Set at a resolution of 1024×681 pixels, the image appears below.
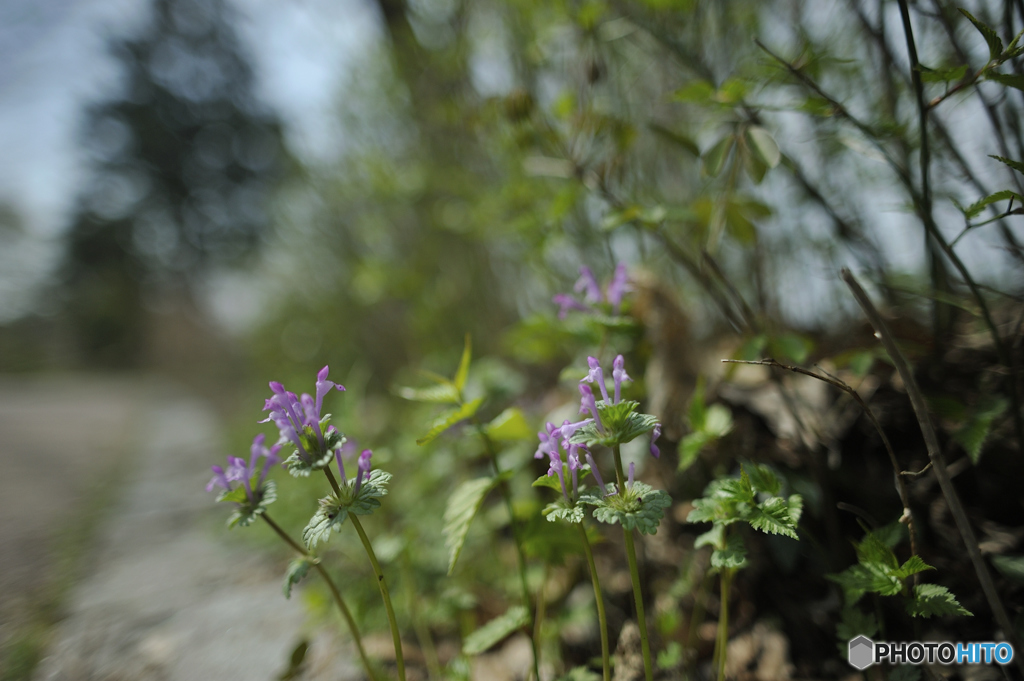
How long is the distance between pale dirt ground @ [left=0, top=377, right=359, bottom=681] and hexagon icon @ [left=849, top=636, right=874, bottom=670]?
3.54 ft

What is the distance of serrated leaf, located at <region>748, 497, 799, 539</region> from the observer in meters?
0.72

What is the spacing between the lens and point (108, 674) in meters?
1.08

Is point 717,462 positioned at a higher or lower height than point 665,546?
higher

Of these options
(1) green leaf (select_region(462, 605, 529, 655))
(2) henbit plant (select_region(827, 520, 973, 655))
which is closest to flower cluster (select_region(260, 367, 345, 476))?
(1) green leaf (select_region(462, 605, 529, 655))

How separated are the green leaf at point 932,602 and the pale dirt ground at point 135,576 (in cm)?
117

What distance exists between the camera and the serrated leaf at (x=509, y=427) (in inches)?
39.3

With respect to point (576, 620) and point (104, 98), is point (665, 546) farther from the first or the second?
point (104, 98)

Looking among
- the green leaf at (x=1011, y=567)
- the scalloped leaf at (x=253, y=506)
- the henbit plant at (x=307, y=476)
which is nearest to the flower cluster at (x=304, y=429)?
the henbit plant at (x=307, y=476)

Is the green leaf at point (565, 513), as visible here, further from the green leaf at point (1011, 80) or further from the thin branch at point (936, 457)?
the green leaf at point (1011, 80)

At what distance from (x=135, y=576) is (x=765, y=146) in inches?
86.0

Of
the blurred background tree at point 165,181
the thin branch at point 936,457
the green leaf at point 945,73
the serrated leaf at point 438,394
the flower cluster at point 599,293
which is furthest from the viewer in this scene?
the blurred background tree at point 165,181

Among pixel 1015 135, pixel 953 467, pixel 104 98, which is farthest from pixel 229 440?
pixel 104 98

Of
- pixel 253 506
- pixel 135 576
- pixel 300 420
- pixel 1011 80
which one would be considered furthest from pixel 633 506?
pixel 135 576

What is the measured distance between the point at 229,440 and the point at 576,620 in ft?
10.9
